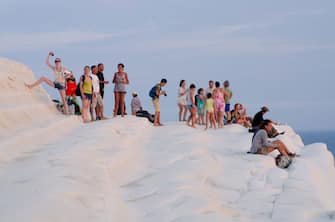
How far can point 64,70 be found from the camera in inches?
755

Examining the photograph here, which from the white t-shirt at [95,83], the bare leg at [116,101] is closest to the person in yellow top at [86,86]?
the white t-shirt at [95,83]

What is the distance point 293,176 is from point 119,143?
393cm

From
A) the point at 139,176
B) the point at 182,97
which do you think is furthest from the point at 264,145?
the point at 182,97

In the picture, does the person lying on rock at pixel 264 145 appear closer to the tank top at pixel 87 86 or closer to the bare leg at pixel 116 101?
the tank top at pixel 87 86

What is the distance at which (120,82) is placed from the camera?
18906 mm

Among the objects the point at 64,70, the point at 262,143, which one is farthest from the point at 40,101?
the point at 262,143

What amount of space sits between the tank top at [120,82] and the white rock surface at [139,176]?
1093mm

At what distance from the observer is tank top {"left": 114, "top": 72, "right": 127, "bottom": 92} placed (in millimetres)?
18797

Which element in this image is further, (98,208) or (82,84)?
(82,84)

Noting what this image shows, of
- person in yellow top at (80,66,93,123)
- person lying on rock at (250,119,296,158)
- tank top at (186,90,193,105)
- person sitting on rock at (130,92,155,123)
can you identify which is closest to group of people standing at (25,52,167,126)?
person in yellow top at (80,66,93,123)

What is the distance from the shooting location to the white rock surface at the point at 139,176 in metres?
9.55

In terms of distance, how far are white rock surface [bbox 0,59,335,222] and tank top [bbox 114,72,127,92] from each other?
3.59ft

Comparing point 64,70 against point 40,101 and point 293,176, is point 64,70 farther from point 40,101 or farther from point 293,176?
point 293,176

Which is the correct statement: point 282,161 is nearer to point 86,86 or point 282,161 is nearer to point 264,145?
point 264,145
